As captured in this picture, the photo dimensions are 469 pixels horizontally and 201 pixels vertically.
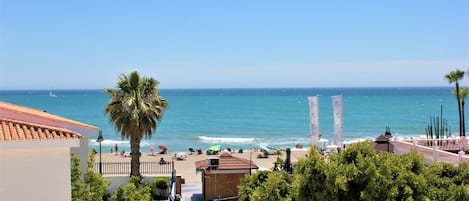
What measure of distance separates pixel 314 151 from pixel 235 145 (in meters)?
47.6

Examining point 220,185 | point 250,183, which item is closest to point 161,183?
point 220,185

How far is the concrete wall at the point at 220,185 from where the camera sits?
21.0 m

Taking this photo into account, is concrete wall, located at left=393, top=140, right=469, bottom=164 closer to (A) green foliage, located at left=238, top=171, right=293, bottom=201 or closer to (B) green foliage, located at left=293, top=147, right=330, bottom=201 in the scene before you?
(A) green foliage, located at left=238, top=171, right=293, bottom=201

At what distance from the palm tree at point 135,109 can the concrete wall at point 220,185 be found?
3.71 m

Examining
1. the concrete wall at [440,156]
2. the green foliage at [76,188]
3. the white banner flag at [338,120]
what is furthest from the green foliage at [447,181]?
the white banner flag at [338,120]

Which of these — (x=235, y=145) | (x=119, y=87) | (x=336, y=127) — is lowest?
(x=235, y=145)

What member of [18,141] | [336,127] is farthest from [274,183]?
[336,127]

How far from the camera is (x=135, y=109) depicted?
23.1 metres

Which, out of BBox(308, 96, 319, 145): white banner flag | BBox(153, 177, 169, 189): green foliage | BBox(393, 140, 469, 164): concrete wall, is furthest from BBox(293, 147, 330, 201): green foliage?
BBox(308, 96, 319, 145): white banner flag

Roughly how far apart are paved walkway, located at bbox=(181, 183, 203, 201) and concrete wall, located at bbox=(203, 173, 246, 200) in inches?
35.6

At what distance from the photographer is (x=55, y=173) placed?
6219 millimetres

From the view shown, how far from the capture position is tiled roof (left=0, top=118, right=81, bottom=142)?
229 inches

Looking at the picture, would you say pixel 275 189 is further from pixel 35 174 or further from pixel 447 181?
pixel 35 174

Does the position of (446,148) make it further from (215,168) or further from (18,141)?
(18,141)
